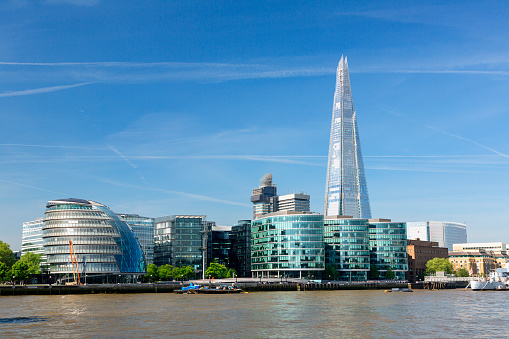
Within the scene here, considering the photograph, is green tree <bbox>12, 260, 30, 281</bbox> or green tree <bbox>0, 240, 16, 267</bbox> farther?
green tree <bbox>0, 240, 16, 267</bbox>

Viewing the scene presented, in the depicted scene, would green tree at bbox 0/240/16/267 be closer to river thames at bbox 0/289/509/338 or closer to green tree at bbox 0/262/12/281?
green tree at bbox 0/262/12/281

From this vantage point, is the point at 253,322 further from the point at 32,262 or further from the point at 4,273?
the point at 32,262

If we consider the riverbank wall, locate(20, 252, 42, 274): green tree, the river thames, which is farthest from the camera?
locate(20, 252, 42, 274): green tree

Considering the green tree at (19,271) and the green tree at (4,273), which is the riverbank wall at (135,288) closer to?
the green tree at (19,271)

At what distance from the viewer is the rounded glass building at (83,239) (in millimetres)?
182500

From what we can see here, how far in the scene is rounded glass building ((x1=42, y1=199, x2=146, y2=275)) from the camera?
18250cm

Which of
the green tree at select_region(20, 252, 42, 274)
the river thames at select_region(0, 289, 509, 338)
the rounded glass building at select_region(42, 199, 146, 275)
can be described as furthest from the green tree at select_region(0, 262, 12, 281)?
the river thames at select_region(0, 289, 509, 338)

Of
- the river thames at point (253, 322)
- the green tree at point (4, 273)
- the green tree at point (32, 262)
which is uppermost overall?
the green tree at point (32, 262)

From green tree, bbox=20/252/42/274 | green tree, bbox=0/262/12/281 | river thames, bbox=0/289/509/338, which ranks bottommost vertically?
river thames, bbox=0/289/509/338

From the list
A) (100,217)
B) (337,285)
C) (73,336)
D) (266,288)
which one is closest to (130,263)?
(100,217)

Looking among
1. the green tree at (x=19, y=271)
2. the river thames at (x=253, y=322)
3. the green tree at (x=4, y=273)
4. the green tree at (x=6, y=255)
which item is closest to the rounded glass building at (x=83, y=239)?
the green tree at (x=6, y=255)

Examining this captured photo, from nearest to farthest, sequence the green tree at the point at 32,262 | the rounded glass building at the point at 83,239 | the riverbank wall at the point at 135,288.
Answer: the riverbank wall at the point at 135,288 < the rounded glass building at the point at 83,239 < the green tree at the point at 32,262

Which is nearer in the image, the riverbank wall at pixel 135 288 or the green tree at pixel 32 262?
the riverbank wall at pixel 135 288

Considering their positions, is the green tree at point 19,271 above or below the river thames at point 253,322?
above
